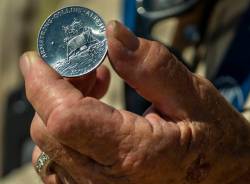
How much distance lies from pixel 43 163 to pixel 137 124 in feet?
0.83

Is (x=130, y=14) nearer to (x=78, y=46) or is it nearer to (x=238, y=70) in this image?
(x=238, y=70)

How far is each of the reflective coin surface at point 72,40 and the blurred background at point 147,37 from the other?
2.79ft

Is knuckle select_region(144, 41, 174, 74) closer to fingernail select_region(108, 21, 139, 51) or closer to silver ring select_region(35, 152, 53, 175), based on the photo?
fingernail select_region(108, 21, 139, 51)

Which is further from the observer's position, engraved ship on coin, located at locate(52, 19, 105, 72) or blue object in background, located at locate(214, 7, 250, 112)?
blue object in background, located at locate(214, 7, 250, 112)

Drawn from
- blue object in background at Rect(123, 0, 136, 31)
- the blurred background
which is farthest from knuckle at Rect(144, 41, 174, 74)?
blue object in background at Rect(123, 0, 136, 31)

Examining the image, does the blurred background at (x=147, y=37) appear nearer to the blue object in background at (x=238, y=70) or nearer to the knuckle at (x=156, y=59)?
the blue object in background at (x=238, y=70)

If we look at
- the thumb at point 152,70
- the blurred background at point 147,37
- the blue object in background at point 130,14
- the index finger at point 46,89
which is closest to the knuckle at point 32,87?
the index finger at point 46,89

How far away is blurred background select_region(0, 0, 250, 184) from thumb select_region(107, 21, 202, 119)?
764 mm

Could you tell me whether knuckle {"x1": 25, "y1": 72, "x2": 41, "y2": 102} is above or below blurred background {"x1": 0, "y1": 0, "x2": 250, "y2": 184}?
above

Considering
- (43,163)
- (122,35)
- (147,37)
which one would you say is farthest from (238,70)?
(122,35)

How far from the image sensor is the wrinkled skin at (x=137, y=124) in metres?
1.11

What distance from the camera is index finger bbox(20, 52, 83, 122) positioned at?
1116 mm

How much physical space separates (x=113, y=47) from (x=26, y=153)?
1850 millimetres

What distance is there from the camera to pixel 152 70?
1.14m
